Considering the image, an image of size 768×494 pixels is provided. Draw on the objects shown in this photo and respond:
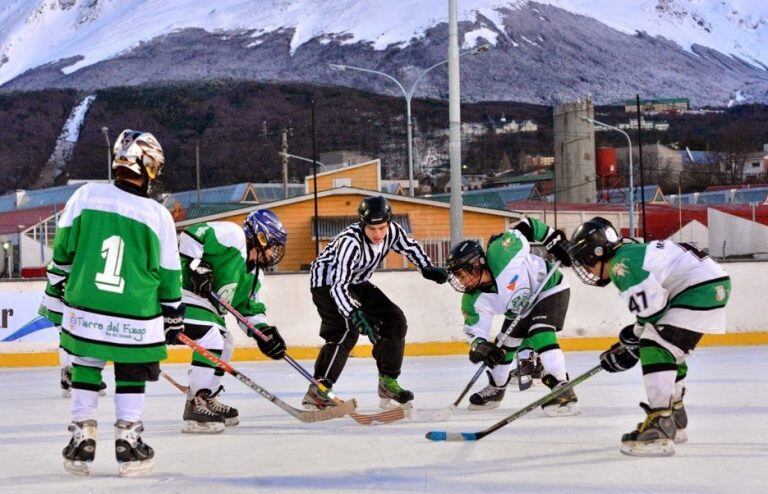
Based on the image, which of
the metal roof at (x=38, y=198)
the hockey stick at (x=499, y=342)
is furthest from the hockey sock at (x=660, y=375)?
the metal roof at (x=38, y=198)

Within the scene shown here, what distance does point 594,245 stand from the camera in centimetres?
439

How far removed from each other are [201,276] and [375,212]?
40.5 inches

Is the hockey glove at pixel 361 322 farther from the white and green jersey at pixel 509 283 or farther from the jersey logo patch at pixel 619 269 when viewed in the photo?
the jersey logo patch at pixel 619 269

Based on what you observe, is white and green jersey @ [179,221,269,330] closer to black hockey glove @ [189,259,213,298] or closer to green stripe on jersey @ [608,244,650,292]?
black hockey glove @ [189,259,213,298]

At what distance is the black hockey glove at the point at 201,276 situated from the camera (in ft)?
17.2

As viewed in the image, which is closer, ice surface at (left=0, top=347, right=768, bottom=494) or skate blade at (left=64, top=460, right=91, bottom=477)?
ice surface at (left=0, top=347, right=768, bottom=494)

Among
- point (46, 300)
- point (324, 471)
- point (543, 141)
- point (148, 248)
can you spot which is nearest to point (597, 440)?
point (324, 471)

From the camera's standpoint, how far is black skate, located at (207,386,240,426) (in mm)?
5430

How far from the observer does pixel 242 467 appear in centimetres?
425

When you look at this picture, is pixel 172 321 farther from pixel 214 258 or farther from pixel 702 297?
pixel 702 297

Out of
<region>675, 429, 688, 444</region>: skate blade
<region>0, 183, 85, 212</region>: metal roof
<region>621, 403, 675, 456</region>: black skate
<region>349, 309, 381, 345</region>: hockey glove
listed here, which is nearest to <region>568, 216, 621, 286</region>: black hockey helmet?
<region>621, 403, 675, 456</region>: black skate

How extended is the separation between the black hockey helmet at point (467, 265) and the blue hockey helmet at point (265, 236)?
0.87 metres

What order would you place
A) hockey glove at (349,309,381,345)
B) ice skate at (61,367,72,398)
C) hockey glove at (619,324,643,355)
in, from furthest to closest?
ice skate at (61,367,72,398)
hockey glove at (349,309,381,345)
hockey glove at (619,324,643,355)

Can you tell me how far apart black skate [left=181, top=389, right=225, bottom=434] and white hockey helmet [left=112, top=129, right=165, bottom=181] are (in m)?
1.57
